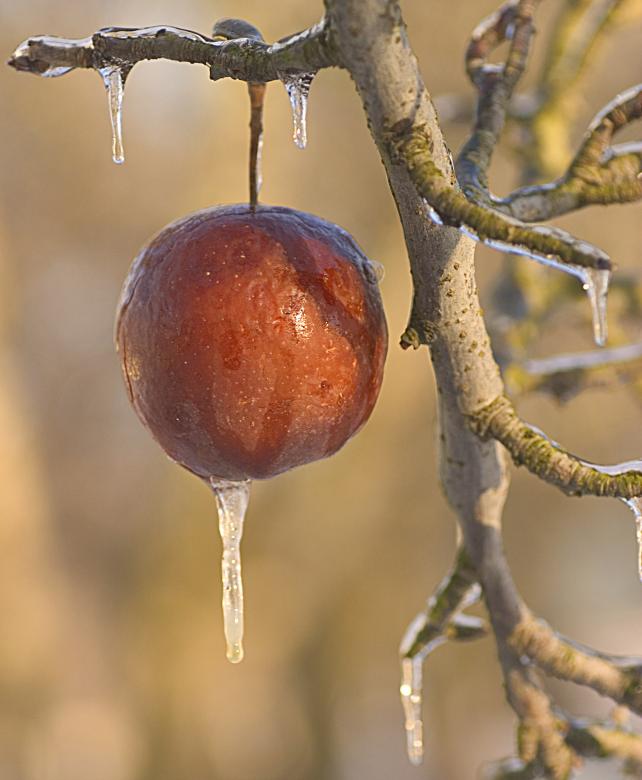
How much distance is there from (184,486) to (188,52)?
4.15 m

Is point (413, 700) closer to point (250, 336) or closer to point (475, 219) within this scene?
point (250, 336)

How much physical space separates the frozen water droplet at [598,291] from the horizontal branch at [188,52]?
0.22m

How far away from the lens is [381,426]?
457 centimetres

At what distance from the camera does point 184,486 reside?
4664 millimetres

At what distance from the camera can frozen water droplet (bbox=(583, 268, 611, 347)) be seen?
0.62m

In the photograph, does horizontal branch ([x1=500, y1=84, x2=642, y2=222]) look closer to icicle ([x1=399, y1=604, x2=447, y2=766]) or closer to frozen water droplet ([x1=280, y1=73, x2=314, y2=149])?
frozen water droplet ([x1=280, y1=73, x2=314, y2=149])

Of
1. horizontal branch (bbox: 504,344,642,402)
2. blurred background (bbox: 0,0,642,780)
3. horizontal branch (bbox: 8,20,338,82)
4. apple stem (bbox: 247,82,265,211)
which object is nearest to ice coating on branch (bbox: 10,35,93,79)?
horizontal branch (bbox: 8,20,338,82)

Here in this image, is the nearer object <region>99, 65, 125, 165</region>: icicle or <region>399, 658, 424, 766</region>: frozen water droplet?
<region>99, 65, 125, 165</region>: icicle

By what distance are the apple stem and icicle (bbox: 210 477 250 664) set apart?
259mm

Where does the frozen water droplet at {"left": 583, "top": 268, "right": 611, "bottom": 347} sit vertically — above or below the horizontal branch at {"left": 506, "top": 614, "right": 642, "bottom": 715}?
above

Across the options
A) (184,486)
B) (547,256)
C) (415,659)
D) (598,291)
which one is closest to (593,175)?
(598,291)

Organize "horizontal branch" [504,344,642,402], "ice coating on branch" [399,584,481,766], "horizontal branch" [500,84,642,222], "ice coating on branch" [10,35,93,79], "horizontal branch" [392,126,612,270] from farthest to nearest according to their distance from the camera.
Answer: "horizontal branch" [504,344,642,402] → "ice coating on branch" [399,584,481,766] → "horizontal branch" [500,84,642,222] → "ice coating on branch" [10,35,93,79] → "horizontal branch" [392,126,612,270]

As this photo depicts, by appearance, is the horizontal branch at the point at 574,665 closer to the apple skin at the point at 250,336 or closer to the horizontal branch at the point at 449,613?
the horizontal branch at the point at 449,613

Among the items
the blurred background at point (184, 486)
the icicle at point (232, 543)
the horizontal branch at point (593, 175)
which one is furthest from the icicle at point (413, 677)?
the blurred background at point (184, 486)
